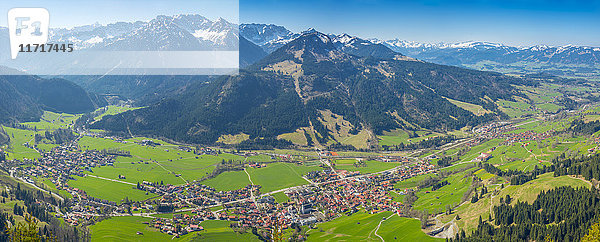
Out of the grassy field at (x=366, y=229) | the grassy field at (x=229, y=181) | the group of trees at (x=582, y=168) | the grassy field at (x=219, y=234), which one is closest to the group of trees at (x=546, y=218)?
the group of trees at (x=582, y=168)

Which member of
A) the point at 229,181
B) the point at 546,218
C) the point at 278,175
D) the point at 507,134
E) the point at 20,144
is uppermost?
the point at 507,134

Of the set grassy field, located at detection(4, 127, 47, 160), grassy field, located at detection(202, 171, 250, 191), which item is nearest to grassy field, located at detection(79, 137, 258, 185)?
grassy field, located at detection(202, 171, 250, 191)

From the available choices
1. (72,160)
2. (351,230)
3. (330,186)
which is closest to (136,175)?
(72,160)

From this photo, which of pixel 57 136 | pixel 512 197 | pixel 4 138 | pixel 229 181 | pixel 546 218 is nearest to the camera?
pixel 546 218

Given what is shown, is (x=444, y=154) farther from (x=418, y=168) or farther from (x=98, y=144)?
(x=98, y=144)

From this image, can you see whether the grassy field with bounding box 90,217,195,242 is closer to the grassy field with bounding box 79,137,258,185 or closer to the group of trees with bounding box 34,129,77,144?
the grassy field with bounding box 79,137,258,185

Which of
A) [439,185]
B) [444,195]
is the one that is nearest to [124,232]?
[444,195]

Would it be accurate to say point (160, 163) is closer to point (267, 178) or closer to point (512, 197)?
point (267, 178)
